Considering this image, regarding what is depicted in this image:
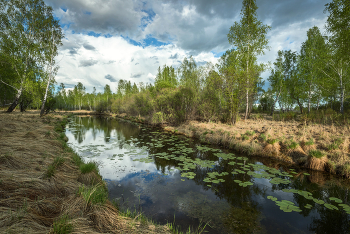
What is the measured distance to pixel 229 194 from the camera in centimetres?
555

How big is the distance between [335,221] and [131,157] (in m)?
9.12

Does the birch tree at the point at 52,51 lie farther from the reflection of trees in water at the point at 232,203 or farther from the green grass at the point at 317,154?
the green grass at the point at 317,154

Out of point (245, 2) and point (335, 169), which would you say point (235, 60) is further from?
point (335, 169)

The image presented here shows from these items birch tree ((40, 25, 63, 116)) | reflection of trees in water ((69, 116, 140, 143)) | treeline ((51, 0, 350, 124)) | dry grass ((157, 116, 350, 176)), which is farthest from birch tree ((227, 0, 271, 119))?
birch tree ((40, 25, 63, 116))

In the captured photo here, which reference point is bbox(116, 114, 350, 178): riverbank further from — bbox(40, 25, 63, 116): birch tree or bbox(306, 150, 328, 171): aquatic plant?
bbox(40, 25, 63, 116): birch tree

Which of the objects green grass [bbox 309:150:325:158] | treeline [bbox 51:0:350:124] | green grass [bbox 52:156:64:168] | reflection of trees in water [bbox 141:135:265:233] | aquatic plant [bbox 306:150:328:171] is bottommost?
reflection of trees in water [bbox 141:135:265:233]

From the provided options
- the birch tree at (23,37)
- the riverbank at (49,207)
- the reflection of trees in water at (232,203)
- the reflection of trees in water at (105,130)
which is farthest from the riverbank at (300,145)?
the birch tree at (23,37)

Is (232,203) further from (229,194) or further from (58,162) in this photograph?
(58,162)

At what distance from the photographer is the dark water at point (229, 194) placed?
13.9 feet

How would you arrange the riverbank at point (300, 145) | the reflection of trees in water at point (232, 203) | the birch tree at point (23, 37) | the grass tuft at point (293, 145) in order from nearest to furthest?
the reflection of trees in water at point (232, 203), the riverbank at point (300, 145), the grass tuft at point (293, 145), the birch tree at point (23, 37)

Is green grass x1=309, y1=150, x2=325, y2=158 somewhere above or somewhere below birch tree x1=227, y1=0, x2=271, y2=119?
below

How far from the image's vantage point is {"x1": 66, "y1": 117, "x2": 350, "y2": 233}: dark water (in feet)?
13.9

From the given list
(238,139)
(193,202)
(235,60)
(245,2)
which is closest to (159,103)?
(235,60)

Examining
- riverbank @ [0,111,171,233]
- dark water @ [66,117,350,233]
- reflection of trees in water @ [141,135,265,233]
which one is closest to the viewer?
riverbank @ [0,111,171,233]
